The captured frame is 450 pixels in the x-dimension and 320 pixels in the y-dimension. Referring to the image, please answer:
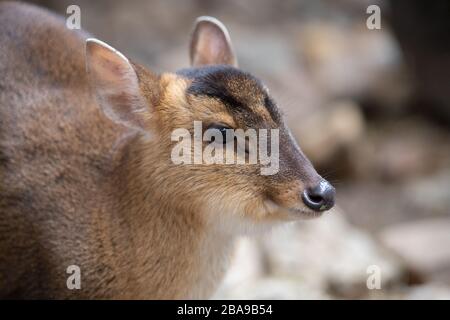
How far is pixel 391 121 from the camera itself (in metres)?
13.5

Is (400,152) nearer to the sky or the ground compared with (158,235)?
nearer to the sky

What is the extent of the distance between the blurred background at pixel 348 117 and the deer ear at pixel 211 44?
6.77 ft

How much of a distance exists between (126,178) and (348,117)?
24.0ft

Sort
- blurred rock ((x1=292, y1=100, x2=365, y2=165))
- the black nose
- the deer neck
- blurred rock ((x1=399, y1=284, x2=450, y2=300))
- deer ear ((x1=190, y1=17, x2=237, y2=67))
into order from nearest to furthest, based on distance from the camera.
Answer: the black nose < the deer neck < deer ear ((x1=190, y1=17, x2=237, y2=67)) < blurred rock ((x1=399, y1=284, x2=450, y2=300)) < blurred rock ((x1=292, y1=100, x2=365, y2=165))

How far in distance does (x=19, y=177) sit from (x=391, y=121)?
8.93 meters

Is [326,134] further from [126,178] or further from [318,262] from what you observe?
[126,178]

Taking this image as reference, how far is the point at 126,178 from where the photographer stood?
5535 millimetres

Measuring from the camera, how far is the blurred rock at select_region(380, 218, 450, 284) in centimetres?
901

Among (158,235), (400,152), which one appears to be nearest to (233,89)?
(158,235)

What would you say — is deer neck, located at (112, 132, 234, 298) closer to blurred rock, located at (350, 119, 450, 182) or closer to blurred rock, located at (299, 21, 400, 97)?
blurred rock, located at (350, 119, 450, 182)

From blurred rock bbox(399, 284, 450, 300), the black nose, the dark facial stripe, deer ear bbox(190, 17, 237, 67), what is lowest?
blurred rock bbox(399, 284, 450, 300)

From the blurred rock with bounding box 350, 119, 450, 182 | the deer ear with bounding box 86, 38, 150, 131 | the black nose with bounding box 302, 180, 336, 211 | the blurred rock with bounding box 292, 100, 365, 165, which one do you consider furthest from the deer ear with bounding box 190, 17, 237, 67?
the blurred rock with bounding box 350, 119, 450, 182

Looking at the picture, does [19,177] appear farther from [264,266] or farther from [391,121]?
[391,121]
